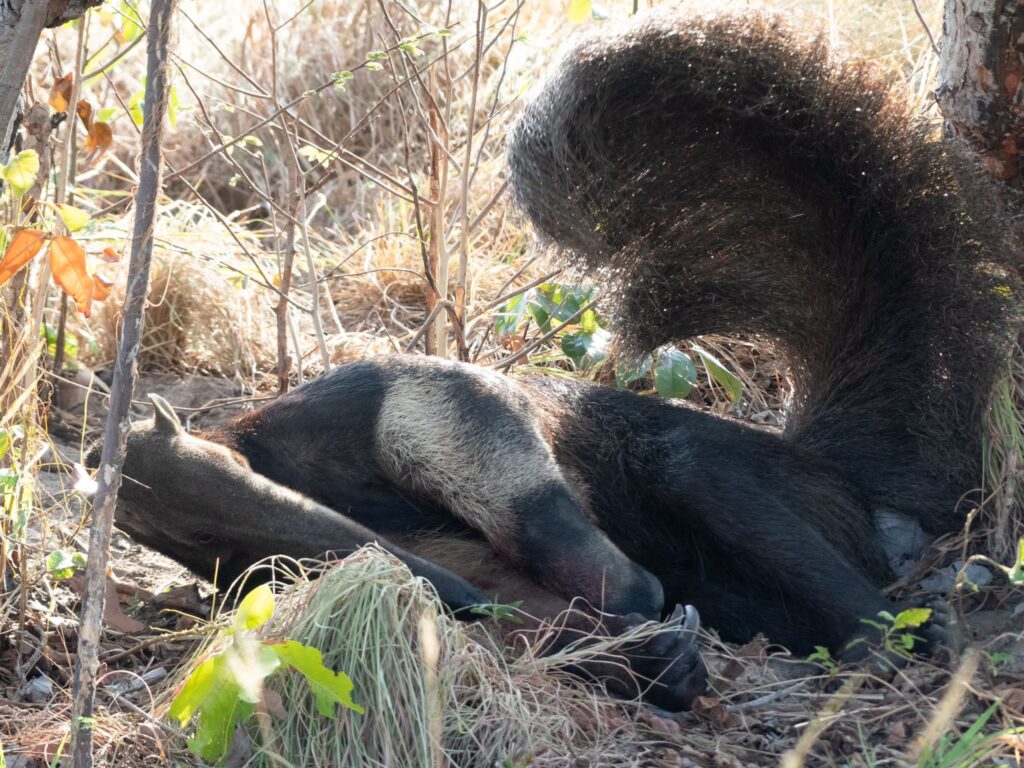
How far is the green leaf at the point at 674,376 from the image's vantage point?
462cm

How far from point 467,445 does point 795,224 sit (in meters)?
1.41

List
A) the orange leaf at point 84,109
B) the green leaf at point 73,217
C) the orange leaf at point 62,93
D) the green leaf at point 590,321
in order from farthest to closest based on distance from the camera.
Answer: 1. the green leaf at point 590,321
2. the orange leaf at point 84,109
3. the orange leaf at point 62,93
4. the green leaf at point 73,217

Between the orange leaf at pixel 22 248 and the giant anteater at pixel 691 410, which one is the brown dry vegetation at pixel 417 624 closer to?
the giant anteater at pixel 691 410

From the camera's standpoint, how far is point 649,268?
13.8ft

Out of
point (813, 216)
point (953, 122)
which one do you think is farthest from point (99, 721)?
point (953, 122)

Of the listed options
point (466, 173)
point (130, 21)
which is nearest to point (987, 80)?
point (466, 173)

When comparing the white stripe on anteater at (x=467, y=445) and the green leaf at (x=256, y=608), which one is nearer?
the green leaf at (x=256, y=608)

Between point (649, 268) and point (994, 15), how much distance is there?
135 cm

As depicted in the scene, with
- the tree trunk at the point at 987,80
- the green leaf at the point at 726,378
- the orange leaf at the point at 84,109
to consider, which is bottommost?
the green leaf at the point at 726,378

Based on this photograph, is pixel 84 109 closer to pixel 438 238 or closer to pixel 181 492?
pixel 181 492

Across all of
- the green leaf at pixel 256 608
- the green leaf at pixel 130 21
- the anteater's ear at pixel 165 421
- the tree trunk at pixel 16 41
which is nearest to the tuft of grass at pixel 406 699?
the green leaf at pixel 256 608

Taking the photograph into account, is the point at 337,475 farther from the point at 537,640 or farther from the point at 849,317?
the point at 849,317

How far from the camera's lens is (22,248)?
2.98 m

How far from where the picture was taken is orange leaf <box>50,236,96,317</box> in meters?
2.99
